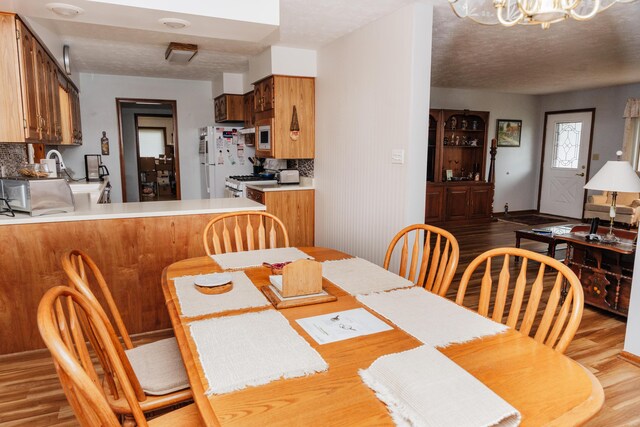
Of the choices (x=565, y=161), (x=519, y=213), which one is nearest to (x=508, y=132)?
(x=565, y=161)

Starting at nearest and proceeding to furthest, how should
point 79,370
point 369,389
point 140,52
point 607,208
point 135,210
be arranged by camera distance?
1. point 79,370
2. point 369,389
3. point 135,210
4. point 140,52
5. point 607,208

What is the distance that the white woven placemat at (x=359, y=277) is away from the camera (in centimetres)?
167

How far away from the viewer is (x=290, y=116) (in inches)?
177

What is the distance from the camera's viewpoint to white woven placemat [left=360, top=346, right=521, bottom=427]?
33.3 inches

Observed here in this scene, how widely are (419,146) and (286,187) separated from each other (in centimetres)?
195

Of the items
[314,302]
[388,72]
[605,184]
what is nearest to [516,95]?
[605,184]

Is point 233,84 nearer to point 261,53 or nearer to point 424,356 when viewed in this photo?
point 261,53

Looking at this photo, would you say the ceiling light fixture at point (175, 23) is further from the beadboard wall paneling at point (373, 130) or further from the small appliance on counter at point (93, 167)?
the small appliance on counter at point (93, 167)

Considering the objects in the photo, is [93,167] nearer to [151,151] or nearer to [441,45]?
[441,45]

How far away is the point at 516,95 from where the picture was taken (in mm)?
7906

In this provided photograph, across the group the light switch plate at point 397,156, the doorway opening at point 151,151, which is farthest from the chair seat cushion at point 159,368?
the doorway opening at point 151,151

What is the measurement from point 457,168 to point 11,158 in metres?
6.65

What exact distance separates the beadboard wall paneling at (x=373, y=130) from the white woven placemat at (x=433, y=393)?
6.93 ft

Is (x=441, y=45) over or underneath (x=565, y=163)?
over
